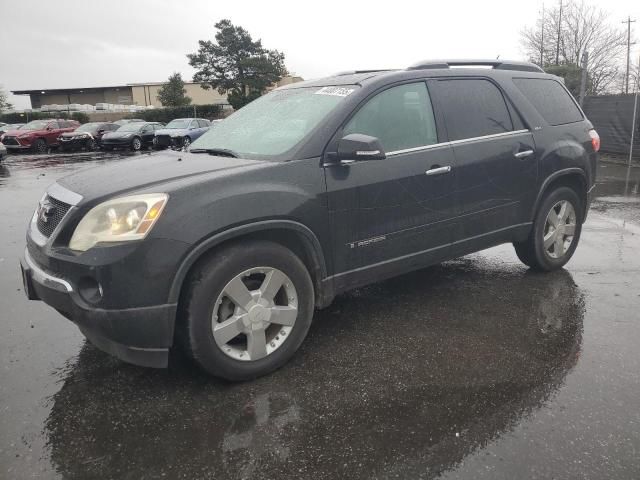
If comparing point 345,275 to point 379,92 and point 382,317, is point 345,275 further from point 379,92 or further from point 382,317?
point 379,92

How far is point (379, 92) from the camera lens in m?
3.65

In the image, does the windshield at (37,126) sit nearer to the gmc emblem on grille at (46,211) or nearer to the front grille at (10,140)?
the front grille at (10,140)

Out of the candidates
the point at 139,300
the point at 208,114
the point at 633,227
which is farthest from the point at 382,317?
the point at 208,114

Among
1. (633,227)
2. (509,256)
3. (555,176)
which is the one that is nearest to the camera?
(555,176)

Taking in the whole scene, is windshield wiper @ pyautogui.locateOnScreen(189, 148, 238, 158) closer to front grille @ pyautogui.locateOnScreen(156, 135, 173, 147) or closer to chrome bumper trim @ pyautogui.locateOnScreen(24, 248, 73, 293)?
chrome bumper trim @ pyautogui.locateOnScreen(24, 248, 73, 293)

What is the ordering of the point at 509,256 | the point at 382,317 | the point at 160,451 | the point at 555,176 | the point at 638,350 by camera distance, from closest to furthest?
the point at 160,451 → the point at 638,350 → the point at 382,317 → the point at 555,176 → the point at 509,256

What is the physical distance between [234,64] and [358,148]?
52.0 meters

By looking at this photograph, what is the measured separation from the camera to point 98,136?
88.3 feet

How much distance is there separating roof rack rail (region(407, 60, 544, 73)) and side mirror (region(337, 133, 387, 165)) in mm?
1080

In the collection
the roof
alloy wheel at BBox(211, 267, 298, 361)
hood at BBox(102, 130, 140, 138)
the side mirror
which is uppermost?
hood at BBox(102, 130, 140, 138)

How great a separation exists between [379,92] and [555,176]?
1998 millimetres

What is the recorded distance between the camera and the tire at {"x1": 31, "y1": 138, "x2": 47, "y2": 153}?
2491cm

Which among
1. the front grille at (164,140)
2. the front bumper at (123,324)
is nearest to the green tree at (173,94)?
the front grille at (164,140)

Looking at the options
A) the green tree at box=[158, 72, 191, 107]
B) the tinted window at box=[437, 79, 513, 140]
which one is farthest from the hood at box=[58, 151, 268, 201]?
the green tree at box=[158, 72, 191, 107]
